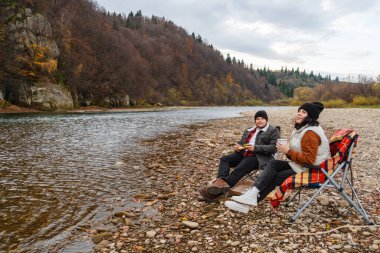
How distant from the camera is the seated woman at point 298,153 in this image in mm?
5480

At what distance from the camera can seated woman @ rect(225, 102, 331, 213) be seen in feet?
18.0

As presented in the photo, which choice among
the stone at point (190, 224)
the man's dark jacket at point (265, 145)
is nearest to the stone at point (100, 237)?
the stone at point (190, 224)

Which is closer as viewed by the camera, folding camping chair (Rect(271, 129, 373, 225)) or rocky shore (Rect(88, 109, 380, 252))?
rocky shore (Rect(88, 109, 380, 252))

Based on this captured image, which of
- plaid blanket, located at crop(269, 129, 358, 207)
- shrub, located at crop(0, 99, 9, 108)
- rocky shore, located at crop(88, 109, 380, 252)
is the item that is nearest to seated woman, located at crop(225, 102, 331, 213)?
plaid blanket, located at crop(269, 129, 358, 207)

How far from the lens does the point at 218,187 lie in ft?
22.5

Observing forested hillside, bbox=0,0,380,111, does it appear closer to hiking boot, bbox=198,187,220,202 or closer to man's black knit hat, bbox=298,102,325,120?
hiking boot, bbox=198,187,220,202

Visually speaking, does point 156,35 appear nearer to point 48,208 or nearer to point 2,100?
point 2,100

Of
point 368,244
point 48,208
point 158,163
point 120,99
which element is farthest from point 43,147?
point 120,99

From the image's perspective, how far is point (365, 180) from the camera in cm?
815

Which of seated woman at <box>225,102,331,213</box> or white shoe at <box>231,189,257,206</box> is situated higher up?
seated woman at <box>225,102,331,213</box>

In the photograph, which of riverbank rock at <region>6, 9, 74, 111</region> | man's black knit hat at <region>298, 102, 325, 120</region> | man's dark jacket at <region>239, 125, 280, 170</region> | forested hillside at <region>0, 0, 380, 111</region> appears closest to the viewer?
man's black knit hat at <region>298, 102, 325, 120</region>

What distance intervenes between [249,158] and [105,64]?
3098 inches

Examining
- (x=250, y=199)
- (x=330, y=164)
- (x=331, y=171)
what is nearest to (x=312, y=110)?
(x=330, y=164)

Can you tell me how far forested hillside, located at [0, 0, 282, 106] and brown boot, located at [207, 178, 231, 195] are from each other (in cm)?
5097
